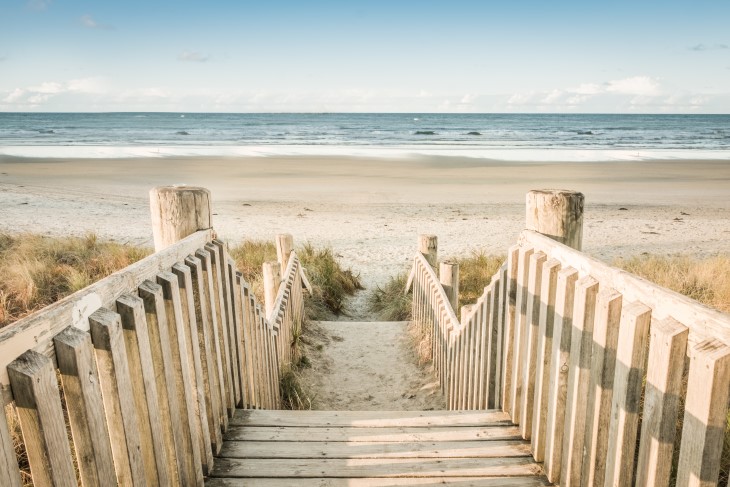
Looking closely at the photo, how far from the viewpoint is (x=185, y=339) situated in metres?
2.39

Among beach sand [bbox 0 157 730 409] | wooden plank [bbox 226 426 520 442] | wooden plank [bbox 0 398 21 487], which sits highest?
wooden plank [bbox 0 398 21 487]

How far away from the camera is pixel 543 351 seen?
2.71 m

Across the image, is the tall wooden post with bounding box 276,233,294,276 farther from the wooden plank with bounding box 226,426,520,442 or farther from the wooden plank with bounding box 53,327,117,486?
the wooden plank with bounding box 53,327,117,486

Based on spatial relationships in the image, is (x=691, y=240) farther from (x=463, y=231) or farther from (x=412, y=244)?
(x=412, y=244)

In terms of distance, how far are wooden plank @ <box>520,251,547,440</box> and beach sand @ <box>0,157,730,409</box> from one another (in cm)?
234

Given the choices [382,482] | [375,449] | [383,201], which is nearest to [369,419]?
[375,449]

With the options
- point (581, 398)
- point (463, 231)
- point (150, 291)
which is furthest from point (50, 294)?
point (463, 231)

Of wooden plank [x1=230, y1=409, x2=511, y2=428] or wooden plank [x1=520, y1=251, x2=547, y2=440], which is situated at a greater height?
wooden plank [x1=520, y1=251, x2=547, y2=440]

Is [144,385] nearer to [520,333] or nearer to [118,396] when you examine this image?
[118,396]

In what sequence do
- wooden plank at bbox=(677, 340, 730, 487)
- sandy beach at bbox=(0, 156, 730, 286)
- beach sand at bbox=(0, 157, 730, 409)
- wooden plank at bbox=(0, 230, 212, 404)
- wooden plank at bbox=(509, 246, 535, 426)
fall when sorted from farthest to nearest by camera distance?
sandy beach at bbox=(0, 156, 730, 286) < beach sand at bbox=(0, 157, 730, 409) < wooden plank at bbox=(509, 246, 535, 426) < wooden plank at bbox=(677, 340, 730, 487) < wooden plank at bbox=(0, 230, 212, 404)

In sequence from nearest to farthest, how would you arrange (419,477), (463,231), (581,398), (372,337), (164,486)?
Answer: (164,486), (581,398), (419,477), (372,337), (463,231)

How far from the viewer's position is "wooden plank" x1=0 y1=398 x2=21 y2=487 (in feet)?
3.74

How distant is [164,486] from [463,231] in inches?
410

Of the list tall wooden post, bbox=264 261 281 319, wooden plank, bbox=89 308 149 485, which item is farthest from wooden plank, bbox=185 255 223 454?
tall wooden post, bbox=264 261 281 319
